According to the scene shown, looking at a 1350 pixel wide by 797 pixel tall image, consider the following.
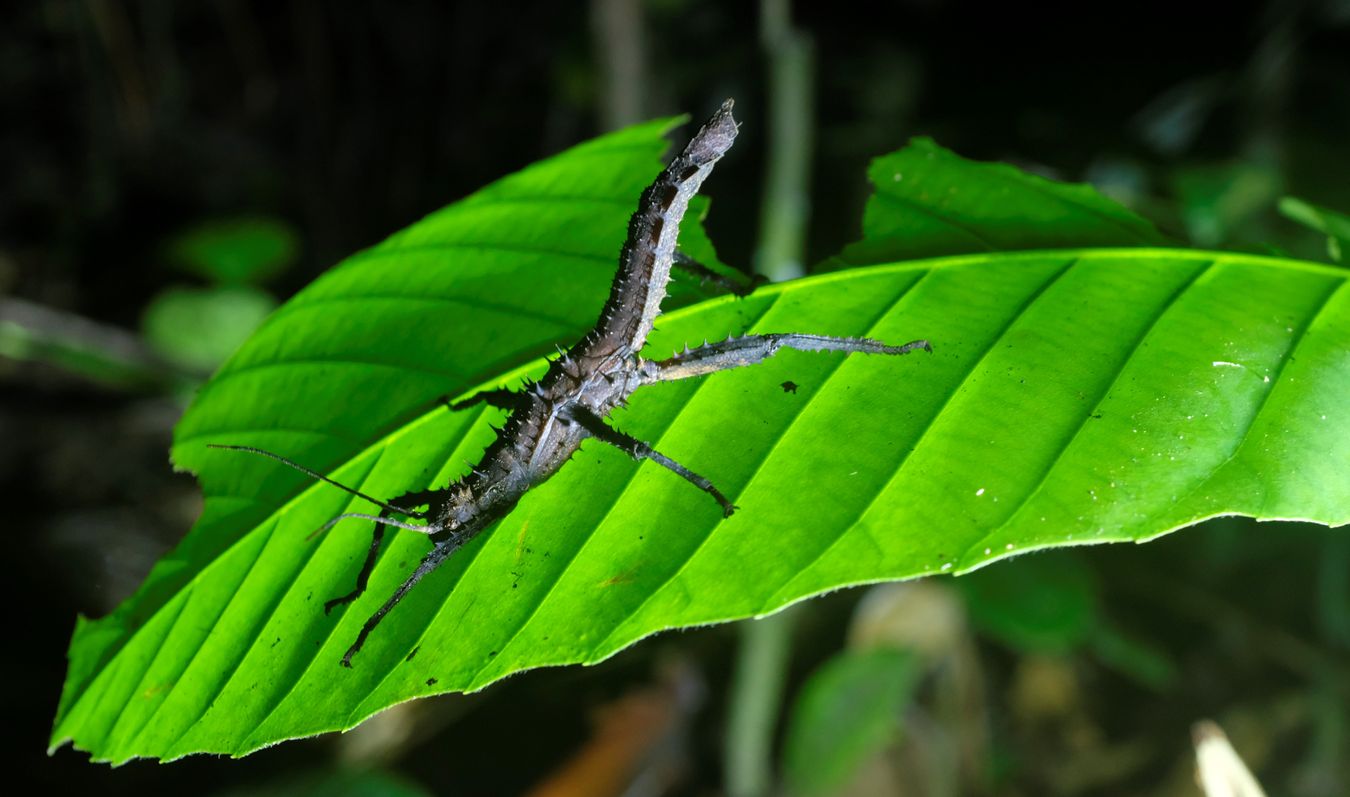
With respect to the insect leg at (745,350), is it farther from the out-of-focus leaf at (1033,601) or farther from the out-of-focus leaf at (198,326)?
the out-of-focus leaf at (198,326)

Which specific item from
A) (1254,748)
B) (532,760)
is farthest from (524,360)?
(1254,748)

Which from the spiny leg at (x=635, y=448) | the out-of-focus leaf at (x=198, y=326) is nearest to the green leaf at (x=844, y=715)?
the spiny leg at (x=635, y=448)

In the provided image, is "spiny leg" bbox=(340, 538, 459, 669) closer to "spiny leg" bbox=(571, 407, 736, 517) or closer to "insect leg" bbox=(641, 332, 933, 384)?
"spiny leg" bbox=(571, 407, 736, 517)

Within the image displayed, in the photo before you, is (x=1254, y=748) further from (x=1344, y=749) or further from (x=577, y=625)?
(x=577, y=625)

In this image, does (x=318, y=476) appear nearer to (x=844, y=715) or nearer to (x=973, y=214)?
(x=973, y=214)

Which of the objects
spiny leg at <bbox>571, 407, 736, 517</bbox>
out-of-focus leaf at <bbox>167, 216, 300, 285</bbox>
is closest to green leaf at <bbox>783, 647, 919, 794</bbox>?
spiny leg at <bbox>571, 407, 736, 517</bbox>

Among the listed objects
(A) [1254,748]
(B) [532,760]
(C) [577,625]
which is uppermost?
(C) [577,625]

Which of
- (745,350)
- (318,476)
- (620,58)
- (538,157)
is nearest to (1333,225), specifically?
(745,350)

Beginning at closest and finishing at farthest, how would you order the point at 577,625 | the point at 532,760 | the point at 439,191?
the point at 577,625
the point at 532,760
the point at 439,191
